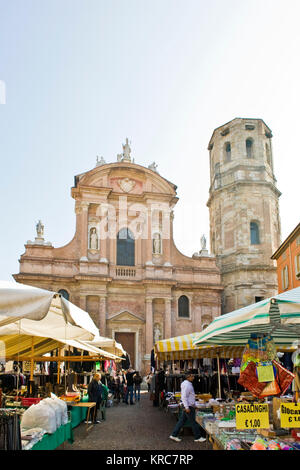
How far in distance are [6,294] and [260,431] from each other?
344 centimetres

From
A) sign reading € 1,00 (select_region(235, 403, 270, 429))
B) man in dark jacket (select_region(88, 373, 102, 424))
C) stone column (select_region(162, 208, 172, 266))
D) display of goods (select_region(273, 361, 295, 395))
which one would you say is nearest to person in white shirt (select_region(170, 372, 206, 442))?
man in dark jacket (select_region(88, 373, 102, 424))

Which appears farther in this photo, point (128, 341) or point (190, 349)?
point (128, 341)

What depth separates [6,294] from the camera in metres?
4.96

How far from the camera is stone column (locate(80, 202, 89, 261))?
2803 centimetres

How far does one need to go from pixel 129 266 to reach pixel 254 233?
9056 mm

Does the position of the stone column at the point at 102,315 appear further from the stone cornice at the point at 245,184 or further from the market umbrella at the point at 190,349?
the market umbrella at the point at 190,349

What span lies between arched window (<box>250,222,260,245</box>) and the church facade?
322 cm

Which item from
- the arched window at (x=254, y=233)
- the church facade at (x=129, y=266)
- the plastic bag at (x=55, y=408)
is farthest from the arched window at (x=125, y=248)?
the plastic bag at (x=55, y=408)

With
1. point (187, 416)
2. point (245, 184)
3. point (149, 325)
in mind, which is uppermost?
point (245, 184)

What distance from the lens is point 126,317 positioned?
27.8 metres

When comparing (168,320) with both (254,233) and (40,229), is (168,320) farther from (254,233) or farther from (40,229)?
(40,229)

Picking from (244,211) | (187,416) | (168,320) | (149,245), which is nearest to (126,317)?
(168,320)

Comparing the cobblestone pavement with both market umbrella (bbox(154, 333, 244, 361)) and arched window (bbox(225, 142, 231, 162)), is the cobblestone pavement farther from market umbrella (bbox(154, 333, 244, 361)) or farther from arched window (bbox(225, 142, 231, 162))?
arched window (bbox(225, 142, 231, 162))
